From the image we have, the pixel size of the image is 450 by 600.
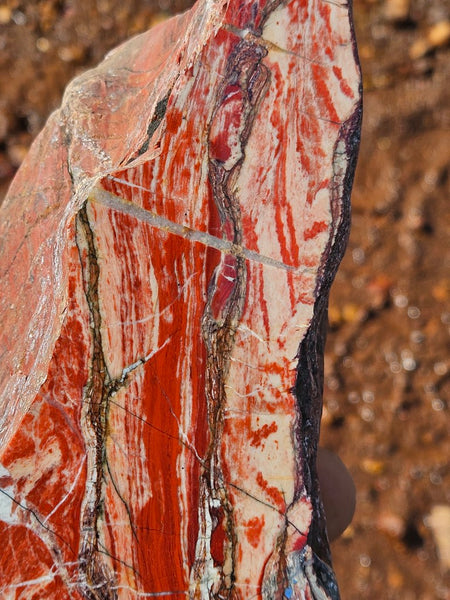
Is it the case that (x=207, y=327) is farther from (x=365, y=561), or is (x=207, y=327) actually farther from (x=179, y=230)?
(x=365, y=561)

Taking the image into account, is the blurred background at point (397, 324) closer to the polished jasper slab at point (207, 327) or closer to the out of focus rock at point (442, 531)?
the out of focus rock at point (442, 531)

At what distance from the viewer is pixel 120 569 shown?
1.00 metres

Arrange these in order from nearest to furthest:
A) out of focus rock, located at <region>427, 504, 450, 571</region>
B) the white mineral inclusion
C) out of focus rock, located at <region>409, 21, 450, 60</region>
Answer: the white mineral inclusion < out of focus rock, located at <region>427, 504, 450, 571</region> < out of focus rock, located at <region>409, 21, 450, 60</region>

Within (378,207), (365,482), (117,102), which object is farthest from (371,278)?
(117,102)

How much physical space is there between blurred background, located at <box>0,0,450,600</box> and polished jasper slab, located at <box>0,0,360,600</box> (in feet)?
3.60

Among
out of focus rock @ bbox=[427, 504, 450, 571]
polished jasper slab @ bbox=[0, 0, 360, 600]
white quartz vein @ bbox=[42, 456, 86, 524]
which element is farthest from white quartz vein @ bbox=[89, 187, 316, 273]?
out of focus rock @ bbox=[427, 504, 450, 571]

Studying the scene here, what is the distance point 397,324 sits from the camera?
213 centimetres

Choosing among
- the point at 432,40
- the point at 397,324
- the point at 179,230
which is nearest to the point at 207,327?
the point at 179,230

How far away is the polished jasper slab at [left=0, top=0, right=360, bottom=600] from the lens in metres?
0.98

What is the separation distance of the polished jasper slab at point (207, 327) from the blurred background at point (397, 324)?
3.60 feet

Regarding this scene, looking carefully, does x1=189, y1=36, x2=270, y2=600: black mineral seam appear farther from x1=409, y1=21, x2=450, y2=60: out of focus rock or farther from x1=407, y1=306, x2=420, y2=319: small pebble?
x1=409, y1=21, x2=450, y2=60: out of focus rock

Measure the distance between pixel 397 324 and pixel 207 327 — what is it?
4.12 ft

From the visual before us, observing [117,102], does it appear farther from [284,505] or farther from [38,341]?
[284,505]

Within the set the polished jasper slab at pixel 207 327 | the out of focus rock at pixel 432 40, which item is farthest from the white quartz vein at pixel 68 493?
the out of focus rock at pixel 432 40
